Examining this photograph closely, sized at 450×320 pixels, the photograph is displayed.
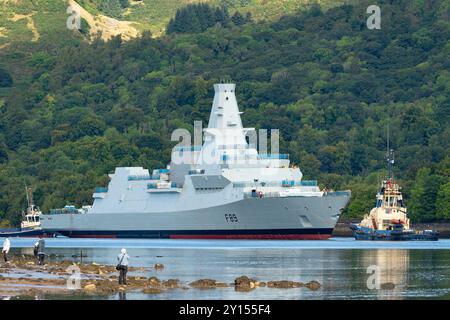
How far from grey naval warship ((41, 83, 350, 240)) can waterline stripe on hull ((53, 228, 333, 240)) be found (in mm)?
80

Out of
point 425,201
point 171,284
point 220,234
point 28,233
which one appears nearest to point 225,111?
point 220,234

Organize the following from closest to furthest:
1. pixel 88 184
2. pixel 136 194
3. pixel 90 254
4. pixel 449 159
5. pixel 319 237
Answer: pixel 90 254 → pixel 319 237 → pixel 136 194 → pixel 449 159 → pixel 88 184

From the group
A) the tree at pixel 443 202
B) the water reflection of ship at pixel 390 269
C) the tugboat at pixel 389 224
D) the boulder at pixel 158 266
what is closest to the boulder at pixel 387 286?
the water reflection of ship at pixel 390 269

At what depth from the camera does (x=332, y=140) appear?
639 ft

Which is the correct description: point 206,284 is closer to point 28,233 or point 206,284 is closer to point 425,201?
point 425,201

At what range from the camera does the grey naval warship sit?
12262 cm

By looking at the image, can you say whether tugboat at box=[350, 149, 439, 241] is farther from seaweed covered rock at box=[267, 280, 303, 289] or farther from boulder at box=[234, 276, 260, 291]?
boulder at box=[234, 276, 260, 291]

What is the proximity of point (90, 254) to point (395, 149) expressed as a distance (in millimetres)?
88677

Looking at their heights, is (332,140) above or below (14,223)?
above

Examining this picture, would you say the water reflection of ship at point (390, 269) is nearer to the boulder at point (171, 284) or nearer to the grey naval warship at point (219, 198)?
the boulder at point (171, 284)
